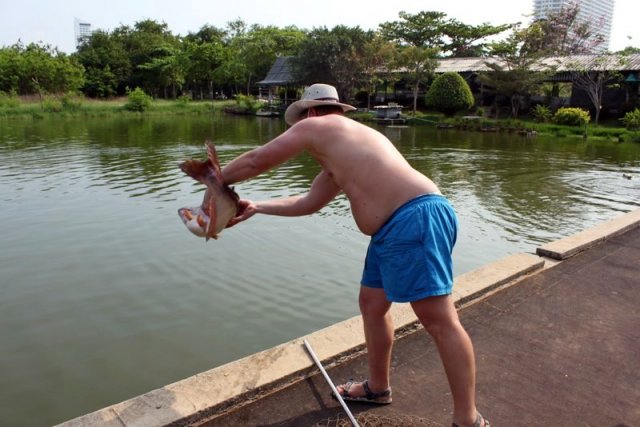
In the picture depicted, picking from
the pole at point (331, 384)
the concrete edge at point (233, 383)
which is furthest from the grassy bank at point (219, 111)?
the pole at point (331, 384)

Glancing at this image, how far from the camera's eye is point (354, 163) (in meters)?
Answer: 2.33

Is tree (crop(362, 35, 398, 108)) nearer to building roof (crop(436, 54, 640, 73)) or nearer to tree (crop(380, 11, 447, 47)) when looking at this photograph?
building roof (crop(436, 54, 640, 73))

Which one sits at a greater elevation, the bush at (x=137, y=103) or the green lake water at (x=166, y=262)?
the bush at (x=137, y=103)

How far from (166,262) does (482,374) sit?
4814 mm

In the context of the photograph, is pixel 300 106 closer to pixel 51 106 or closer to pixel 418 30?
pixel 51 106

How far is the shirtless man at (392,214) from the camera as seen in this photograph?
7.25 ft

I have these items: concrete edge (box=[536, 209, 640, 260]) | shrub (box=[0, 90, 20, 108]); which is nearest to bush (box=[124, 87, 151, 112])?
shrub (box=[0, 90, 20, 108])

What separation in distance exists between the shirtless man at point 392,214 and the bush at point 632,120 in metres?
27.5

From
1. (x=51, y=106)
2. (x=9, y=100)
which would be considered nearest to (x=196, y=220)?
(x=51, y=106)

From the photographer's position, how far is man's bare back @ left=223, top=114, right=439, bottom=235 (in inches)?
91.1

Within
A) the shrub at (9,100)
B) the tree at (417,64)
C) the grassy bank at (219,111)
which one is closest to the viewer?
the grassy bank at (219,111)

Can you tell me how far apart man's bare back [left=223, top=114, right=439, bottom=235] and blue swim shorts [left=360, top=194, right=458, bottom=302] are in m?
0.07

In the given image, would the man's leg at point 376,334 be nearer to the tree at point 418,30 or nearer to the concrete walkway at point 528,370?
the concrete walkway at point 528,370

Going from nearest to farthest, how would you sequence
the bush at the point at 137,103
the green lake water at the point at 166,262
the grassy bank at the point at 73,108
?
the green lake water at the point at 166,262
the grassy bank at the point at 73,108
the bush at the point at 137,103
